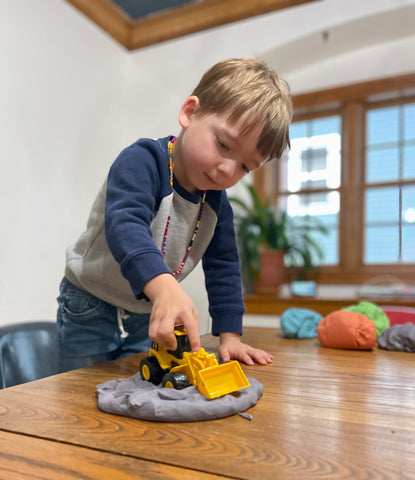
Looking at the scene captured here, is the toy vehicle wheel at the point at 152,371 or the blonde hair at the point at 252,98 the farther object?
the blonde hair at the point at 252,98

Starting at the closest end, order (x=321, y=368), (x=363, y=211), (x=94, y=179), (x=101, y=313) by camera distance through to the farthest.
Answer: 1. (x=321, y=368)
2. (x=101, y=313)
3. (x=94, y=179)
4. (x=363, y=211)

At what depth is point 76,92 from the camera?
2293 mm

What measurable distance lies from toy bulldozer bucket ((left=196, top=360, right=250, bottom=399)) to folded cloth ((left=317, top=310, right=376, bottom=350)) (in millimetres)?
444

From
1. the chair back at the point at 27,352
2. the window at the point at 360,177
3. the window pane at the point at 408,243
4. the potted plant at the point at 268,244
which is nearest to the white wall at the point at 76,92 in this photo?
the window at the point at 360,177

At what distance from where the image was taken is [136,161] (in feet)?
2.38

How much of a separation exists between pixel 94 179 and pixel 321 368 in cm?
198

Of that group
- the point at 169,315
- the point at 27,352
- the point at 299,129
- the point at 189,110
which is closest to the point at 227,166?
the point at 189,110

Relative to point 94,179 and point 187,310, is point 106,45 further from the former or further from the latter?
point 187,310

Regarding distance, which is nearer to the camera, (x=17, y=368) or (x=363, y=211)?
(x=17, y=368)

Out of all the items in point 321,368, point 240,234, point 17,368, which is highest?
point 240,234

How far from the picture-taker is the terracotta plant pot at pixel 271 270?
2.61m

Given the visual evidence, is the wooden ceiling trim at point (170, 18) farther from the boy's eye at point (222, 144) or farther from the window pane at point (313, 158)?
the boy's eye at point (222, 144)

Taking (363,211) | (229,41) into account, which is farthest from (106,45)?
(363,211)

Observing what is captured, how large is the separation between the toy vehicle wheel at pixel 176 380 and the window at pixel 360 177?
7.63 feet
